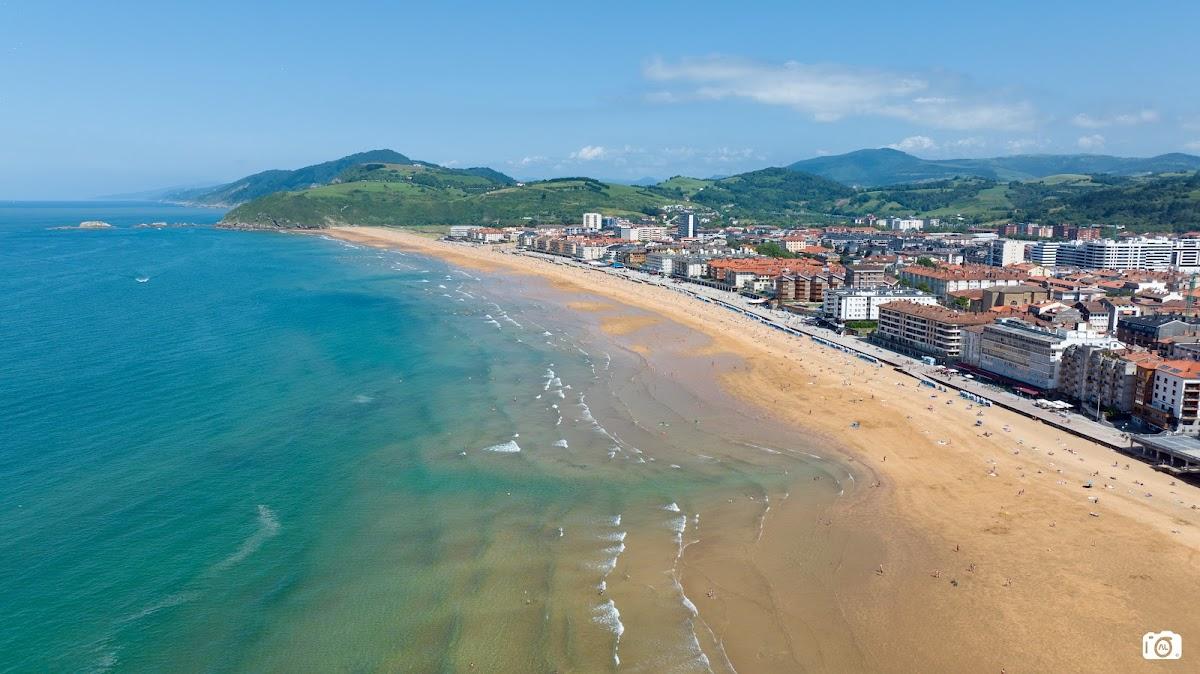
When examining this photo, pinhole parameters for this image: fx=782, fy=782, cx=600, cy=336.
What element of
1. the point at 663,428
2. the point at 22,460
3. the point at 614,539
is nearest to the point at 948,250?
the point at 663,428

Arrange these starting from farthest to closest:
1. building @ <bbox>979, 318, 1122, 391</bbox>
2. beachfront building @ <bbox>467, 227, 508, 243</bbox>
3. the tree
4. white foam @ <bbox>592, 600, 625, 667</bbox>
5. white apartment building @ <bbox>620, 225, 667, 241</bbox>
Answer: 1. beachfront building @ <bbox>467, 227, 508, 243</bbox>
2. white apartment building @ <bbox>620, 225, 667, 241</bbox>
3. the tree
4. building @ <bbox>979, 318, 1122, 391</bbox>
5. white foam @ <bbox>592, 600, 625, 667</bbox>

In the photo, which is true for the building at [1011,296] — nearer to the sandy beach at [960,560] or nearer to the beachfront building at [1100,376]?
the beachfront building at [1100,376]

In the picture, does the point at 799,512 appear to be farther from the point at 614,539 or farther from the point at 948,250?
the point at 948,250

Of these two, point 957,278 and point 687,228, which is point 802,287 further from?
point 687,228

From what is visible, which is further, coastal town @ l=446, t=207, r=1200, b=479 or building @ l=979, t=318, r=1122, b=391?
building @ l=979, t=318, r=1122, b=391

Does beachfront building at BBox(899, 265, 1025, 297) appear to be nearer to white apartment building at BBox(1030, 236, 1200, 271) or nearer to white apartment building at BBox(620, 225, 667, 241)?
white apartment building at BBox(1030, 236, 1200, 271)

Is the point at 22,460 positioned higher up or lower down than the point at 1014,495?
higher up

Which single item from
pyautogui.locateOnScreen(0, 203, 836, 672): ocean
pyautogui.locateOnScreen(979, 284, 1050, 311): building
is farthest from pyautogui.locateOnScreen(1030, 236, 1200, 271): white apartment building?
pyautogui.locateOnScreen(0, 203, 836, 672): ocean

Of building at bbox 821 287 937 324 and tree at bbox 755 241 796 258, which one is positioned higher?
tree at bbox 755 241 796 258
